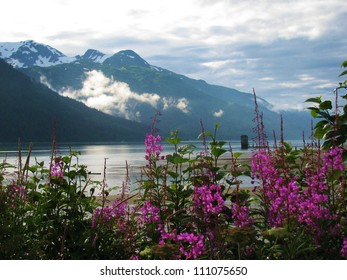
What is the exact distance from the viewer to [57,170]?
5926 millimetres

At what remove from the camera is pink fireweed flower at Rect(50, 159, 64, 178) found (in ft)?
19.2

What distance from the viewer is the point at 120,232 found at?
17.7 feet

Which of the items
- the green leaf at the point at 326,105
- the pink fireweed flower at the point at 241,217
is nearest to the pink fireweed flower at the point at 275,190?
the pink fireweed flower at the point at 241,217

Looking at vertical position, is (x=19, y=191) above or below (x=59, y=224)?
above

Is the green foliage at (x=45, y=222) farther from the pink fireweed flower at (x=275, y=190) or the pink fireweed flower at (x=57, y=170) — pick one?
the pink fireweed flower at (x=275, y=190)

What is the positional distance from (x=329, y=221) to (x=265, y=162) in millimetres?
1000

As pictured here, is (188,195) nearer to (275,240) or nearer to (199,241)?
(275,240)

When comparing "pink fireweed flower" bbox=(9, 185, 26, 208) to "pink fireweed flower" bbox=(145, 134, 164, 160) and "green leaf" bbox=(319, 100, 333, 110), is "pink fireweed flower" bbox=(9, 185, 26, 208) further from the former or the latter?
"green leaf" bbox=(319, 100, 333, 110)

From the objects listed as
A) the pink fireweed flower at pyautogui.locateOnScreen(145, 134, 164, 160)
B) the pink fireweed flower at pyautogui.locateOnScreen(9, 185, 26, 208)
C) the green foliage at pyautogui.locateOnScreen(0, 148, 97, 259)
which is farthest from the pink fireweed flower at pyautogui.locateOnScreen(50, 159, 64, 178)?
the pink fireweed flower at pyautogui.locateOnScreen(145, 134, 164, 160)

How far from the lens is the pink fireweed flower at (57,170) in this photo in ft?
19.2

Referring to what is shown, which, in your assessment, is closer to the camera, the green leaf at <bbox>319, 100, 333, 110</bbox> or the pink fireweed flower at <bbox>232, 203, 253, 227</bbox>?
the pink fireweed flower at <bbox>232, 203, 253, 227</bbox>

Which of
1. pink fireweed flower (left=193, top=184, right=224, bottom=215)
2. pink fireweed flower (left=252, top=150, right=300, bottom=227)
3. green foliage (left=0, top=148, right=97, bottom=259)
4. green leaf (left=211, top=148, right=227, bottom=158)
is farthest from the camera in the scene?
green leaf (left=211, top=148, right=227, bottom=158)

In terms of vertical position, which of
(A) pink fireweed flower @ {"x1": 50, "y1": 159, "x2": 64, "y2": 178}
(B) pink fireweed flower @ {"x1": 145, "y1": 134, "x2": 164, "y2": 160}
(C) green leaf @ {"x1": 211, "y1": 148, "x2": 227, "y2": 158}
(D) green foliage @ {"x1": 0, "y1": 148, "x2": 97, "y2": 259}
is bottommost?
(D) green foliage @ {"x1": 0, "y1": 148, "x2": 97, "y2": 259}

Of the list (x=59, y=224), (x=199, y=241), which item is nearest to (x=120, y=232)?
(x=59, y=224)
